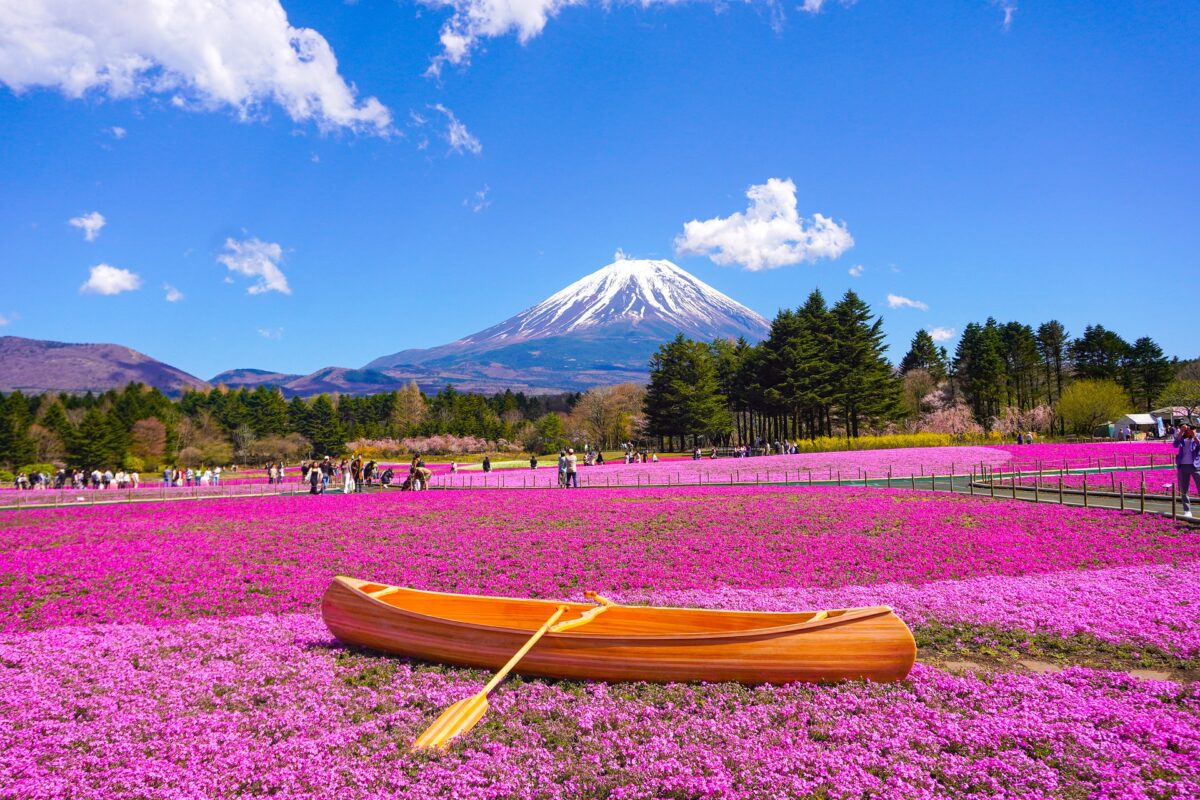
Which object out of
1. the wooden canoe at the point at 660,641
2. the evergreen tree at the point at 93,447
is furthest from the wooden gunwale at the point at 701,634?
the evergreen tree at the point at 93,447

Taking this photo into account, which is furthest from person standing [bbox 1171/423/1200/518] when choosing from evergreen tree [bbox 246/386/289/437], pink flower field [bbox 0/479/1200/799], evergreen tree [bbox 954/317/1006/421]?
evergreen tree [bbox 246/386/289/437]

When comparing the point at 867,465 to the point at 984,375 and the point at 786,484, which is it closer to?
the point at 786,484

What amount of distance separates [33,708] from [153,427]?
88.4 m

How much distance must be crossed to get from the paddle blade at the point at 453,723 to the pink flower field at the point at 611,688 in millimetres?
151

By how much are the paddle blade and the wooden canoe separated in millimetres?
1026

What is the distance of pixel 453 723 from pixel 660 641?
2.07 meters

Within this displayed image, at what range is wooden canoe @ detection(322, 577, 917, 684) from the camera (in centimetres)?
638

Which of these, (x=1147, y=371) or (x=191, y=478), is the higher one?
(x=1147, y=371)

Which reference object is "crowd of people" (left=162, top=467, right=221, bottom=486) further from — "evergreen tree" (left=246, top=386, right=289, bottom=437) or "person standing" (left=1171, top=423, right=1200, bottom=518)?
"person standing" (left=1171, top=423, right=1200, bottom=518)

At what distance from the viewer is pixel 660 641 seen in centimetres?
658

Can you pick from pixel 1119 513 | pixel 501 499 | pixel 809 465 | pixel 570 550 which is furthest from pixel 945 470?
pixel 570 550

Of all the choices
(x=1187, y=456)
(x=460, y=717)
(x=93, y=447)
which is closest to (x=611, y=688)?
(x=460, y=717)

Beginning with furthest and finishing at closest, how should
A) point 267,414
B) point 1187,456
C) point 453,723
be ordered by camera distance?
point 267,414 < point 1187,456 < point 453,723

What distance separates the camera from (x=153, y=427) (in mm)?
80875
